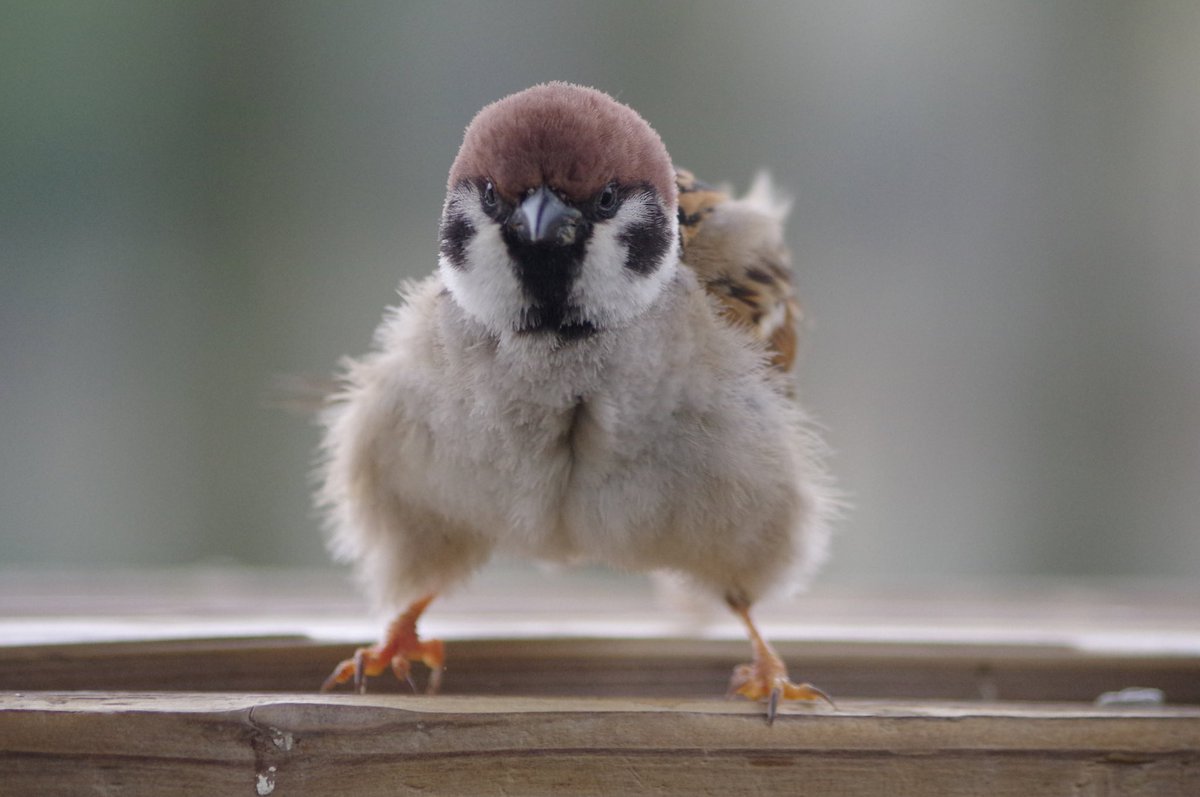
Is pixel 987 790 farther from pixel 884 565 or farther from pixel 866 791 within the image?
pixel 884 565

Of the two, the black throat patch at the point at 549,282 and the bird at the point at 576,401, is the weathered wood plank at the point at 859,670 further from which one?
the black throat patch at the point at 549,282

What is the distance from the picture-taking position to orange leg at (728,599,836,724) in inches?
74.2

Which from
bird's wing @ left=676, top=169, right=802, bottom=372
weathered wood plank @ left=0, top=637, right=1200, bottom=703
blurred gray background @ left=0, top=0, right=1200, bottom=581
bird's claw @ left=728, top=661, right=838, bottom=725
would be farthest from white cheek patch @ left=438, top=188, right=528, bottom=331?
blurred gray background @ left=0, top=0, right=1200, bottom=581

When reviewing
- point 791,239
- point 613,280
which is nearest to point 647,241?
point 613,280

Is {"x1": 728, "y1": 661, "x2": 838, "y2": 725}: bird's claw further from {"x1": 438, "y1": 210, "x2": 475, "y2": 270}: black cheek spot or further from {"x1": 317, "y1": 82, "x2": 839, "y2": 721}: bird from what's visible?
{"x1": 438, "y1": 210, "x2": 475, "y2": 270}: black cheek spot

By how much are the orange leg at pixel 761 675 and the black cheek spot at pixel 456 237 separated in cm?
75

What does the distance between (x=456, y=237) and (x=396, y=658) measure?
725 mm

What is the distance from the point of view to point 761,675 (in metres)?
2.06

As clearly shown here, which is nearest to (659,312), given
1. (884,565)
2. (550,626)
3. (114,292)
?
(550,626)

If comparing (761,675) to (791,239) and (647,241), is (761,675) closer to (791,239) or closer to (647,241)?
(647,241)

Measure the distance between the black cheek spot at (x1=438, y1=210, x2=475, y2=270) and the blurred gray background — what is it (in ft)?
7.51

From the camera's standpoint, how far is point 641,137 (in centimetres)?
186

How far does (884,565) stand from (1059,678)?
92.3 inches

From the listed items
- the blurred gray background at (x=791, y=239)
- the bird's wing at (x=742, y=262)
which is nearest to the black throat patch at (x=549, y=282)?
the bird's wing at (x=742, y=262)
